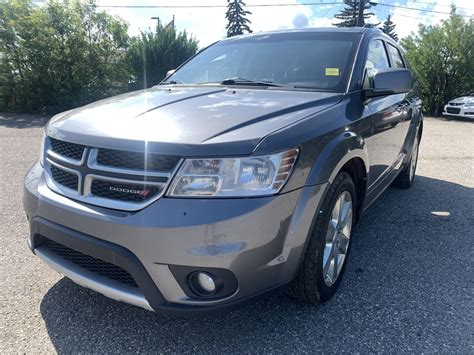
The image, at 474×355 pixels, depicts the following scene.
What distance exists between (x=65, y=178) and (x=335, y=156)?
57.4 inches

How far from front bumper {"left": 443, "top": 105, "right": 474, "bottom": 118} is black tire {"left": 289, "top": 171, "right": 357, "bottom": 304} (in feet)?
44.2

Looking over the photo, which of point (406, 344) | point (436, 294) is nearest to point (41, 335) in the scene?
point (406, 344)

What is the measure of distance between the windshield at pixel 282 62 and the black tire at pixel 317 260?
0.82 m

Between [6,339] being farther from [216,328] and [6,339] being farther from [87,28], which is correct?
[87,28]

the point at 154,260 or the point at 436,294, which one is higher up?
the point at 154,260

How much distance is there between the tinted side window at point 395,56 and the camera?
404 centimetres

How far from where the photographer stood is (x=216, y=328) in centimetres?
225

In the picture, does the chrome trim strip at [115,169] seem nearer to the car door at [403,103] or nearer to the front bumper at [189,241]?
the front bumper at [189,241]

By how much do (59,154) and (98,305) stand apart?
3.09 ft

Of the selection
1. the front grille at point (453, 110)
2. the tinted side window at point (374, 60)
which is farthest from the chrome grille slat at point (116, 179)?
the front grille at point (453, 110)

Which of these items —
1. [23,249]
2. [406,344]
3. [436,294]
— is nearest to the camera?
[406,344]

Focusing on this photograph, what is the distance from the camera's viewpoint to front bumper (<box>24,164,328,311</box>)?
175 centimetres

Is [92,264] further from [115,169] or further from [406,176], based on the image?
[406,176]

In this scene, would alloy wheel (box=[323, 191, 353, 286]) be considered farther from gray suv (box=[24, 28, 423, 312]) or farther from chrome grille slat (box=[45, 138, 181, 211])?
chrome grille slat (box=[45, 138, 181, 211])
